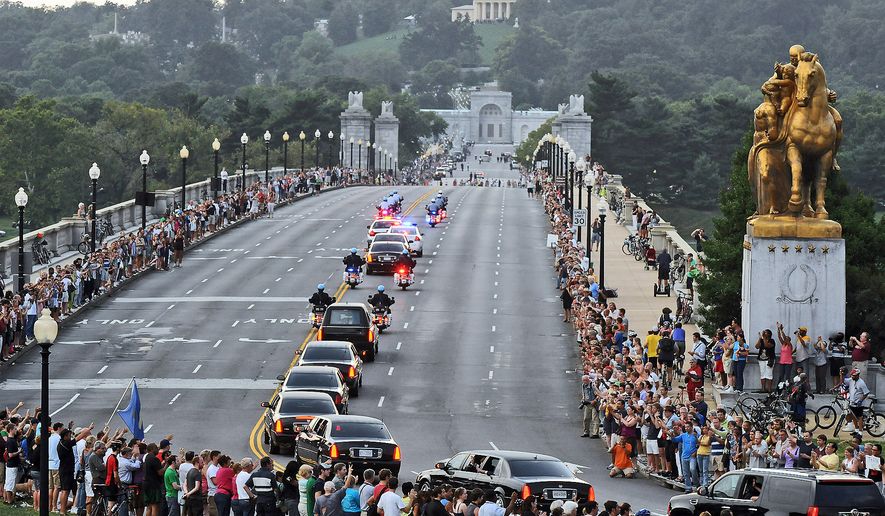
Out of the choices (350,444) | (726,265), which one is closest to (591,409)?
(350,444)

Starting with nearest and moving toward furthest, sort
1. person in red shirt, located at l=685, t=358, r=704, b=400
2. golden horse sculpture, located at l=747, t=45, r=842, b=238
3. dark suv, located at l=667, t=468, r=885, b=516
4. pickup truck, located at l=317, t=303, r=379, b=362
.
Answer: dark suv, located at l=667, t=468, r=885, b=516 < golden horse sculpture, located at l=747, t=45, r=842, b=238 < person in red shirt, located at l=685, t=358, r=704, b=400 < pickup truck, located at l=317, t=303, r=379, b=362

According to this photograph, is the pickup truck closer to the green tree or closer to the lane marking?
the lane marking

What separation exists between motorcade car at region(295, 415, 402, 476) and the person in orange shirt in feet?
14.2

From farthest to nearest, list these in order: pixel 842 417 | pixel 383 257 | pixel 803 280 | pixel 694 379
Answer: pixel 383 257 → pixel 803 280 → pixel 694 379 → pixel 842 417

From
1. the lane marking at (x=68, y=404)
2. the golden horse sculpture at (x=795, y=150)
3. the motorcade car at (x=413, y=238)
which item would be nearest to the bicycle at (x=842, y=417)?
the golden horse sculpture at (x=795, y=150)

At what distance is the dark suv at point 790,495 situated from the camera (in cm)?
2438

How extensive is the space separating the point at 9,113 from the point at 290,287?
385 feet

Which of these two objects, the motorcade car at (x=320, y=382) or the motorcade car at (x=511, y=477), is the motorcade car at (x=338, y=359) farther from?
the motorcade car at (x=511, y=477)

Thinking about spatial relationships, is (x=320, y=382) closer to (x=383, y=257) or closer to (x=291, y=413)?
(x=291, y=413)

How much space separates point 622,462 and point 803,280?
784cm

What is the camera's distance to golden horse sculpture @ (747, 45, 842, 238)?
40656 mm

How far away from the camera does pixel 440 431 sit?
1594 inches

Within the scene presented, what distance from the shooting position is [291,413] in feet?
122

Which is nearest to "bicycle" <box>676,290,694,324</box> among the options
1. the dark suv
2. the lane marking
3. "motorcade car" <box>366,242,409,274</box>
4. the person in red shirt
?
the person in red shirt
